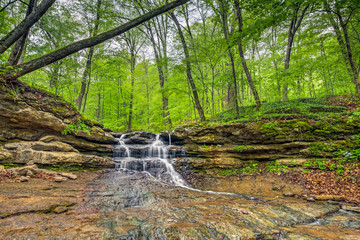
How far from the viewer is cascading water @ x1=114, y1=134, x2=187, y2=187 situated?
7895mm

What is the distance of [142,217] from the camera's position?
3.35 m

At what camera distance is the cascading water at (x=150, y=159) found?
311 inches

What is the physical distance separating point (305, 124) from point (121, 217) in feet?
29.2

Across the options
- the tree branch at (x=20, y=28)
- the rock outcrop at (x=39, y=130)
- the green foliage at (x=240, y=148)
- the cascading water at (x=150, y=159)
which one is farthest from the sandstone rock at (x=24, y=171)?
the green foliage at (x=240, y=148)

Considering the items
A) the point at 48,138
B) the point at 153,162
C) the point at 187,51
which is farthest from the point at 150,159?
the point at 187,51

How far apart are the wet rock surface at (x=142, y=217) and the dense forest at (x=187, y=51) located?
404 centimetres

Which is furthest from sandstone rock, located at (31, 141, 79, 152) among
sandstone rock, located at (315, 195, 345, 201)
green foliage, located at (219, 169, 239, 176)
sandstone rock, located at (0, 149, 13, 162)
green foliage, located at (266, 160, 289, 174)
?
sandstone rock, located at (315, 195, 345, 201)

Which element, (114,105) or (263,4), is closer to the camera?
(263,4)

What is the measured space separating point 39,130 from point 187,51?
10494 millimetres

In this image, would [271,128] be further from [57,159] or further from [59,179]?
[57,159]

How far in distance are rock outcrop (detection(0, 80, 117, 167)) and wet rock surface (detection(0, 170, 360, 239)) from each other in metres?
1.77

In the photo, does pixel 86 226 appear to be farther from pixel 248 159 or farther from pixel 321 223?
pixel 248 159

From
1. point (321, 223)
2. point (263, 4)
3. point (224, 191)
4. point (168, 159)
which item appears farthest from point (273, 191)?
point (263, 4)

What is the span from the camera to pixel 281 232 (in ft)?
9.37
